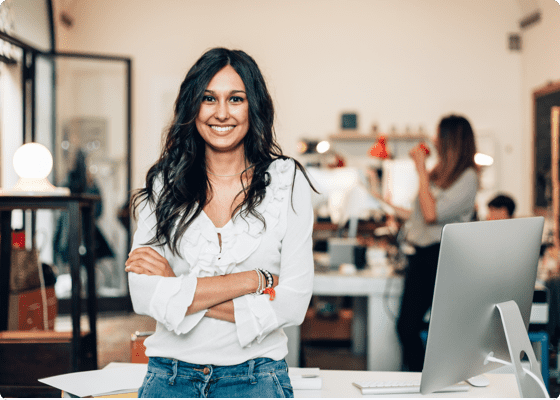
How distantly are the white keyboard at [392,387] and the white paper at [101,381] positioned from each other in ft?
2.04

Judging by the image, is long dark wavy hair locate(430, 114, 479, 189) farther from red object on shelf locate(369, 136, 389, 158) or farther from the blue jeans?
the blue jeans

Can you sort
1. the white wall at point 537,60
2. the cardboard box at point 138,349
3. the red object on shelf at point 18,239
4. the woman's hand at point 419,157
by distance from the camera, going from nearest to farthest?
the cardboard box at point 138,349, the red object on shelf at point 18,239, the woman's hand at point 419,157, the white wall at point 537,60

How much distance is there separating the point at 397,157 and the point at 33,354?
4.89m

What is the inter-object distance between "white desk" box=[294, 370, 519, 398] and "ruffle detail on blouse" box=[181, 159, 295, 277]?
0.41 meters

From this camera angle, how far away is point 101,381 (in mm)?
1461

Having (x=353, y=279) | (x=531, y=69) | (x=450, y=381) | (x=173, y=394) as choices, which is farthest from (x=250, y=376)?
(x=531, y=69)

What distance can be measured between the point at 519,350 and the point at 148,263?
2.86ft

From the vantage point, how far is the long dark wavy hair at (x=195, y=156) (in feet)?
4.43

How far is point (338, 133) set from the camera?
246 inches

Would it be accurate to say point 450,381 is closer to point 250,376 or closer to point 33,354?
point 250,376

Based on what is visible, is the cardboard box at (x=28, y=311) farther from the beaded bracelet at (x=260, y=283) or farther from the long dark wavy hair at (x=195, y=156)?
the beaded bracelet at (x=260, y=283)

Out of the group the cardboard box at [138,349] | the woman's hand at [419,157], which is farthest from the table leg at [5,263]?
the woman's hand at [419,157]

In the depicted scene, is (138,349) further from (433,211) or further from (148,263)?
(433,211)

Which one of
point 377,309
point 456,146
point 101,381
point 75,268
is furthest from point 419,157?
point 101,381
